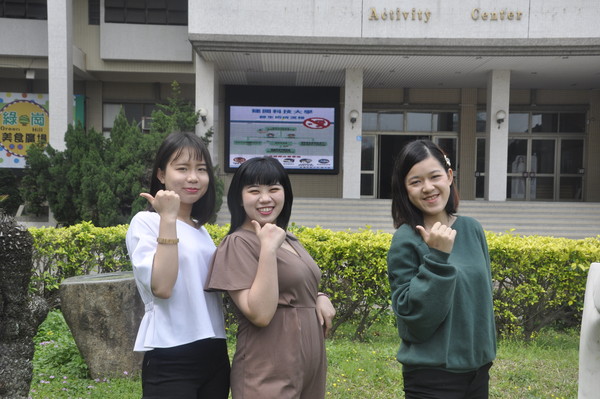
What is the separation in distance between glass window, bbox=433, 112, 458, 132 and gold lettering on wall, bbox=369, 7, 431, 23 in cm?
493

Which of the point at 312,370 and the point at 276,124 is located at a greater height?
the point at 276,124

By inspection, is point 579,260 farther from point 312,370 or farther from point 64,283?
point 64,283

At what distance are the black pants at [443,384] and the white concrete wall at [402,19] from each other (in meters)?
11.3

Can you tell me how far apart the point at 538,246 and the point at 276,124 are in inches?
471

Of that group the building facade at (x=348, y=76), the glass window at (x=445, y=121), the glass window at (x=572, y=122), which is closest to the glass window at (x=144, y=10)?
the building facade at (x=348, y=76)

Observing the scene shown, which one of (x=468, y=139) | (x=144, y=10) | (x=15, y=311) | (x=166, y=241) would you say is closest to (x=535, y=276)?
(x=166, y=241)

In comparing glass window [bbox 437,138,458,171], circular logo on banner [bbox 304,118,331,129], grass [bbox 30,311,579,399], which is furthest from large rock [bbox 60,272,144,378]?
glass window [bbox 437,138,458,171]

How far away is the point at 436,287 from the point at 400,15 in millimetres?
11811

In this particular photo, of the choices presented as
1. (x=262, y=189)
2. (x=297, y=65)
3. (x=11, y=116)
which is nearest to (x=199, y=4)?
(x=297, y=65)

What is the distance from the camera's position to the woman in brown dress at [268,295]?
5.67ft

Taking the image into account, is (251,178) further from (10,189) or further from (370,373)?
(10,189)

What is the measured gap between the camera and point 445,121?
54.5 feet

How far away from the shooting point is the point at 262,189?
6.28 ft

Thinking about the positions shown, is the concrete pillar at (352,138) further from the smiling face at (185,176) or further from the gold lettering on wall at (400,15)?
the smiling face at (185,176)
